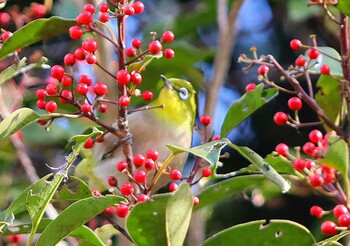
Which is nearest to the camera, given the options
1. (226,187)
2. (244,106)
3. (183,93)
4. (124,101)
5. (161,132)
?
Answer: (124,101)

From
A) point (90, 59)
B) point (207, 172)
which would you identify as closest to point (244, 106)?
point (207, 172)

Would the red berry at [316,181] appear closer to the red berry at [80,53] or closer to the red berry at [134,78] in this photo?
the red berry at [134,78]

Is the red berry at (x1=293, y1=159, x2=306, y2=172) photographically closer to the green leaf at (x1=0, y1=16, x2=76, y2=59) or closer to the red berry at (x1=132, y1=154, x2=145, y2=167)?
the red berry at (x1=132, y1=154, x2=145, y2=167)

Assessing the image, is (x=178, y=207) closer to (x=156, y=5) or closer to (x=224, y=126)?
(x=224, y=126)

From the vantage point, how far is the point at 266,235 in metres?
1.59

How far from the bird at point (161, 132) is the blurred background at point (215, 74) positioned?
177mm

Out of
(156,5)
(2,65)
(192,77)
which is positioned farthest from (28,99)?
(156,5)

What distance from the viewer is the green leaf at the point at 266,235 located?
1578mm

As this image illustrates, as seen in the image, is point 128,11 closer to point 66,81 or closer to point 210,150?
point 66,81

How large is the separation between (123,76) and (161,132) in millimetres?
1263

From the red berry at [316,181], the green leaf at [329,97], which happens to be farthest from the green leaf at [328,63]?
the red berry at [316,181]

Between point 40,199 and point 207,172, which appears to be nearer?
point 40,199

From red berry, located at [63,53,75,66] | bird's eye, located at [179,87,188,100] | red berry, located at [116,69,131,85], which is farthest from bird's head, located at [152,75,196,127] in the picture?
red berry, located at [116,69,131,85]

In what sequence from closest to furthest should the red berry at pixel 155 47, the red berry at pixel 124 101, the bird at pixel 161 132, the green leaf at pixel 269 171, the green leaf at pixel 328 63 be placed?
the green leaf at pixel 269 171
the red berry at pixel 124 101
the red berry at pixel 155 47
the green leaf at pixel 328 63
the bird at pixel 161 132
